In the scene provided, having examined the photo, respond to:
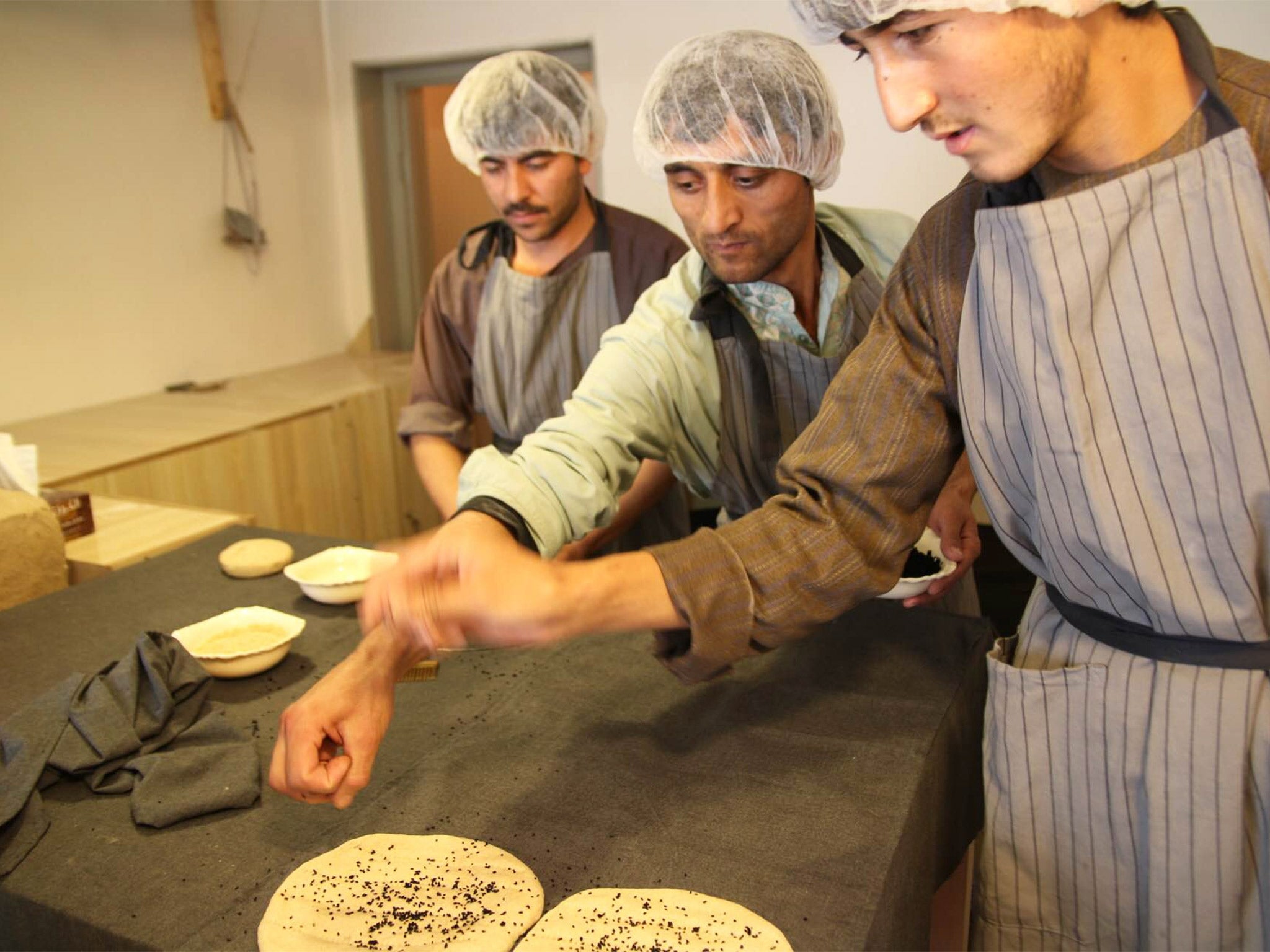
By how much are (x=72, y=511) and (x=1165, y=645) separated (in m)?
1.92

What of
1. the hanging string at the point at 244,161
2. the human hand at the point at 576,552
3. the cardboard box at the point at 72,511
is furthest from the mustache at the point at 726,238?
the hanging string at the point at 244,161

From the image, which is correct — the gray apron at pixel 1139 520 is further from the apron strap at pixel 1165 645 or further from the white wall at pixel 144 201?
the white wall at pixel 144 201

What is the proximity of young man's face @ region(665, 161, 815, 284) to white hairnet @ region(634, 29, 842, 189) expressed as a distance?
0.07ft

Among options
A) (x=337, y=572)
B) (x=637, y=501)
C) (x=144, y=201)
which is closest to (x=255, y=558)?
(x=337, y=572)

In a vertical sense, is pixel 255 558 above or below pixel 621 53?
below

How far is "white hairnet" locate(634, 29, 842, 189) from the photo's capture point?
5.03 ft

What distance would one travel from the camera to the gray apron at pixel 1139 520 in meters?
0.90

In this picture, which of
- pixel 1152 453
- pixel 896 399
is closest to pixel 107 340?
pixel 896 399

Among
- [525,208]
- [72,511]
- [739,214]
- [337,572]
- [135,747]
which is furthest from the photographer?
[525,208]

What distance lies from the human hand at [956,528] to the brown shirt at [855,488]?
0.30m

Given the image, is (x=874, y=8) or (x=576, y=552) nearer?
(x=874, y=8)

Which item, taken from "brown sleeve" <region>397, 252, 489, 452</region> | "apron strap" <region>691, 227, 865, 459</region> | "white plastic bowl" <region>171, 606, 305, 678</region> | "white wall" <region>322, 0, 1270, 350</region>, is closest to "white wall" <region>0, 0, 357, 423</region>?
"white wall" <region>322, 0, 1270, 350</region>

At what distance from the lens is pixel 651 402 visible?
5.10 feet

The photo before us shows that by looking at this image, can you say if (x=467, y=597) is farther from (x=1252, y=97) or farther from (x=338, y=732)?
(x=1252, y=97)
